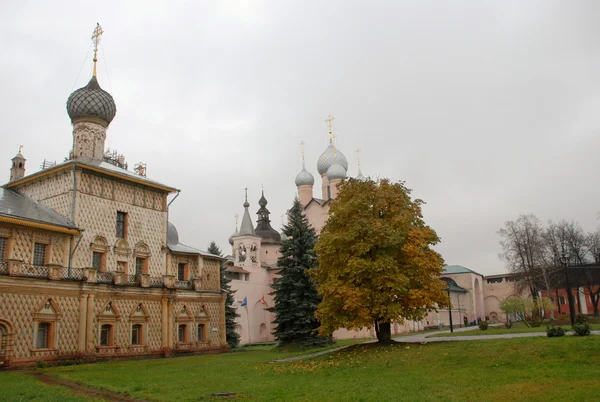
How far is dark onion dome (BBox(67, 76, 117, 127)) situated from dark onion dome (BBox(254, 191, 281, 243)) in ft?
109

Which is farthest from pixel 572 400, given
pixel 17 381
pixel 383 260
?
pixel 17 381

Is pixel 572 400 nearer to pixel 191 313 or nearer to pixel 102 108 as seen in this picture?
pixel 191 313

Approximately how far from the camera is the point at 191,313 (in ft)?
106

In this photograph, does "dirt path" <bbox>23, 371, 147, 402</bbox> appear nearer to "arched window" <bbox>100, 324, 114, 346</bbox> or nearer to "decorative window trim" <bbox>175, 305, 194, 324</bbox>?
"arched window" <bbox>100, 324, 114, 346</bbox>

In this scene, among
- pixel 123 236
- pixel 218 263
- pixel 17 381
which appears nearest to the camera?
pixel 17 381

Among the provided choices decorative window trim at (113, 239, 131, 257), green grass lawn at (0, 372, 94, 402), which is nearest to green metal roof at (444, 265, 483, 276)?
decorative window trim at (113, 239, 131, 257)

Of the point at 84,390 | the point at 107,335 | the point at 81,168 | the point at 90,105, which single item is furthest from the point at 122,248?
the point at 84,390

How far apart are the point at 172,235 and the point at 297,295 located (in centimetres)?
1005

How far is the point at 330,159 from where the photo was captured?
64438mm

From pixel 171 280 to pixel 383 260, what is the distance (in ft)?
48.2

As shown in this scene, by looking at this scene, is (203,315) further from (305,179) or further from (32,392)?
(305,179)

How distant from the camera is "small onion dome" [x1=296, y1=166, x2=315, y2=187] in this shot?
66062 millimetres

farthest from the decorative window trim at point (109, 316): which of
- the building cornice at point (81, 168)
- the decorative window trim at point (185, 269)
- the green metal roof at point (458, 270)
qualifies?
the green metal roof at point (458, 270)

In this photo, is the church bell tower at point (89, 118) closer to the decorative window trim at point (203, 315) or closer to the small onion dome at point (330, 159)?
the decorative window trim at point (203, 315)
